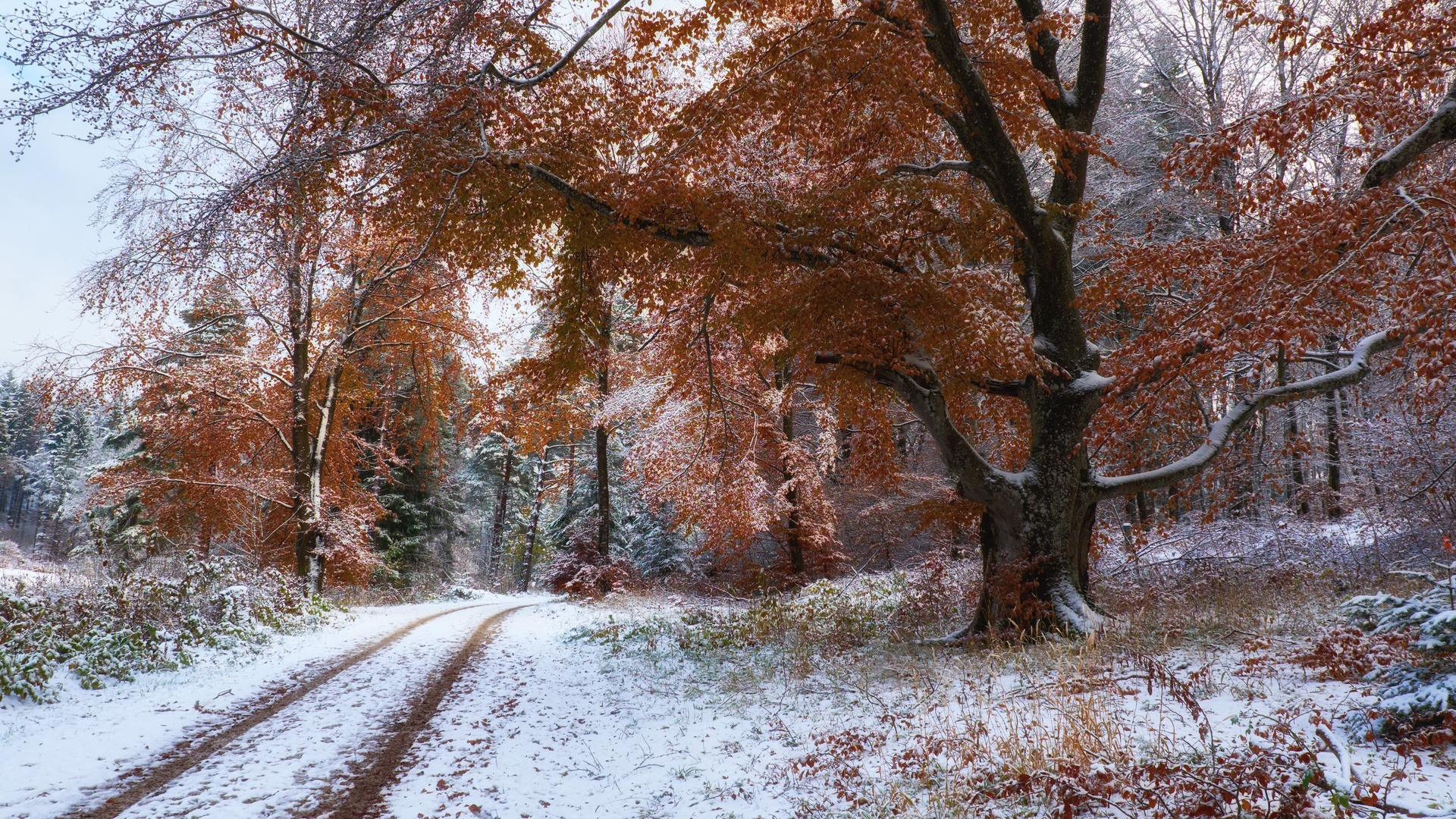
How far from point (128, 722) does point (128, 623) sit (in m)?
3.56

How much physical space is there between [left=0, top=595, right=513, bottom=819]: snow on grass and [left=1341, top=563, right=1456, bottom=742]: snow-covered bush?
280 inches

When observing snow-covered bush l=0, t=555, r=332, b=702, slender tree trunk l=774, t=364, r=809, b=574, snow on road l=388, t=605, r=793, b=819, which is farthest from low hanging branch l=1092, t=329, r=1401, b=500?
snow-covered bush l=0, t=555, r=332, b=702

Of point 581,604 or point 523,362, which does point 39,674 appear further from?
point 581,604

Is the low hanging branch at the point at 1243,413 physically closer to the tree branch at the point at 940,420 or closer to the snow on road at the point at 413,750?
the tree branch at the point at 940,420

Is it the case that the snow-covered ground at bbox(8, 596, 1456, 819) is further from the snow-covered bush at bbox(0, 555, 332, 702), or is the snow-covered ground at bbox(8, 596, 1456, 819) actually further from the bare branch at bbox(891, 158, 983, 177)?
the bare branch at bbox(891, 158, 983, 177)

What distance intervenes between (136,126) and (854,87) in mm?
7845

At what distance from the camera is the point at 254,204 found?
7.31 metres

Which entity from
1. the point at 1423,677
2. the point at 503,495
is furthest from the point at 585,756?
the point at 503,495

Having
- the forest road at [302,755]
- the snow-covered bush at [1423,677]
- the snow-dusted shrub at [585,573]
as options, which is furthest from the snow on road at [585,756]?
the snow-dusted shrub at [585,573]

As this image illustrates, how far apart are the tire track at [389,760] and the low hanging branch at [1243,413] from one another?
8.25m

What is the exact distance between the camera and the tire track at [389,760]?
16.3ft

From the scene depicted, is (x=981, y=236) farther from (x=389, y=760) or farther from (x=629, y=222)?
(x=389, y=760)

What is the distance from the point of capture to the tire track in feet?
16.3

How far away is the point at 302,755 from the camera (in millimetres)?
6086
